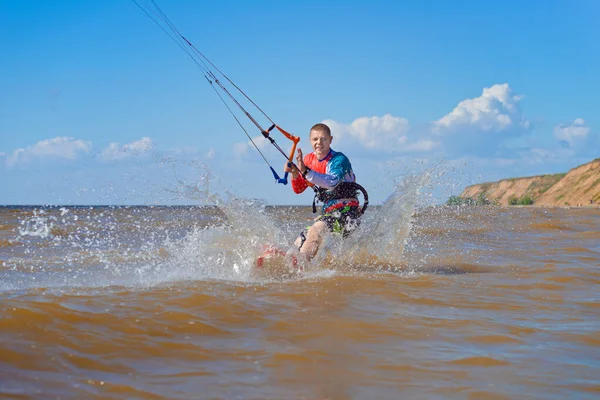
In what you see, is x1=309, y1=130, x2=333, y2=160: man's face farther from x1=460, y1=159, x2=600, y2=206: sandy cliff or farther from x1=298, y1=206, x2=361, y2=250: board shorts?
x1=460, y1=159, x2=600, y2=206: sandy cliff

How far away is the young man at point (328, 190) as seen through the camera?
24.2ft

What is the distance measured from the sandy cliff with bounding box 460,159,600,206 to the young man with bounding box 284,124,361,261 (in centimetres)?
5207

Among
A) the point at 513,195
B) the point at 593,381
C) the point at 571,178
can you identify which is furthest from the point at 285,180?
the point at 513,195

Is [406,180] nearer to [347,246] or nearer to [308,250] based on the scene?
[347,246]

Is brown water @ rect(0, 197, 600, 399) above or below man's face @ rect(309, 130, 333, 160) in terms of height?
below

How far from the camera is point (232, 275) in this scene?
673 cm

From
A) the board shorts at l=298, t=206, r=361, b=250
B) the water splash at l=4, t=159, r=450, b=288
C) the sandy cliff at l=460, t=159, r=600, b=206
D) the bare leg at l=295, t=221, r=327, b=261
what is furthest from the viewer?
the sandy cliff at l=460, t=159, r=600, b=206

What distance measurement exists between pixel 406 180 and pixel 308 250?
90.4 inches

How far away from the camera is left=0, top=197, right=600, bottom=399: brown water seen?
309 centimetres

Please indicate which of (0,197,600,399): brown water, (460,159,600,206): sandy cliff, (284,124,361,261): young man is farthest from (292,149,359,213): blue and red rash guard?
(460,159,600,206): sandy cliff

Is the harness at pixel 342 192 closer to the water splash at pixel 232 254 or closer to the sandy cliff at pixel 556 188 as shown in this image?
the water splash at pixel 232 254

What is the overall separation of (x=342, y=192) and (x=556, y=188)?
66321mm

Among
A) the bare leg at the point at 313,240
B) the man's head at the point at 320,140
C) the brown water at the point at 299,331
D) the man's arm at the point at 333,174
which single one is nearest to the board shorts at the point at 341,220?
the bare leg at the point at 313,240

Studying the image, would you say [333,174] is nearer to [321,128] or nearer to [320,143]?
[320,143]
